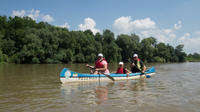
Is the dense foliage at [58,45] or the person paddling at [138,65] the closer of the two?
the person paddling at [138,65]

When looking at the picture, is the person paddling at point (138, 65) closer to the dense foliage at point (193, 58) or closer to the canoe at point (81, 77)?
the canoe at point (81, 77)

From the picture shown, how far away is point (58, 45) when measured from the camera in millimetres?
44156

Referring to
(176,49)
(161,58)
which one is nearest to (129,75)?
(161,58)

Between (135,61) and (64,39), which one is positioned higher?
(64,39)

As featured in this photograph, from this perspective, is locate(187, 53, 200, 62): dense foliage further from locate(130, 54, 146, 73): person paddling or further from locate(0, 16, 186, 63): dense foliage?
locate(130, 54, 146, 73): person paddling

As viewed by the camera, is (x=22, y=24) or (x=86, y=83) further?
(x=22, y=24)

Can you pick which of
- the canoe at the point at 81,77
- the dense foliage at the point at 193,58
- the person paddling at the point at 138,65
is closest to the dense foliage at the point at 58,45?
the dense foliage at the point at 193,58

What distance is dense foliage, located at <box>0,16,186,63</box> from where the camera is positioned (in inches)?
1550

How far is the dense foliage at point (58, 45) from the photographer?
39375 mm

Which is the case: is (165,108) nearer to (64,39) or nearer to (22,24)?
(64,39)

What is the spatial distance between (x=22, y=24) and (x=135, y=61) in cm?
4683

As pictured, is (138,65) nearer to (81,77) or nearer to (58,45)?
(81,77)

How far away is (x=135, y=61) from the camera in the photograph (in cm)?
1326

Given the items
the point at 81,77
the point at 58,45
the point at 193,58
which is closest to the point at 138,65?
the point at 81,77
